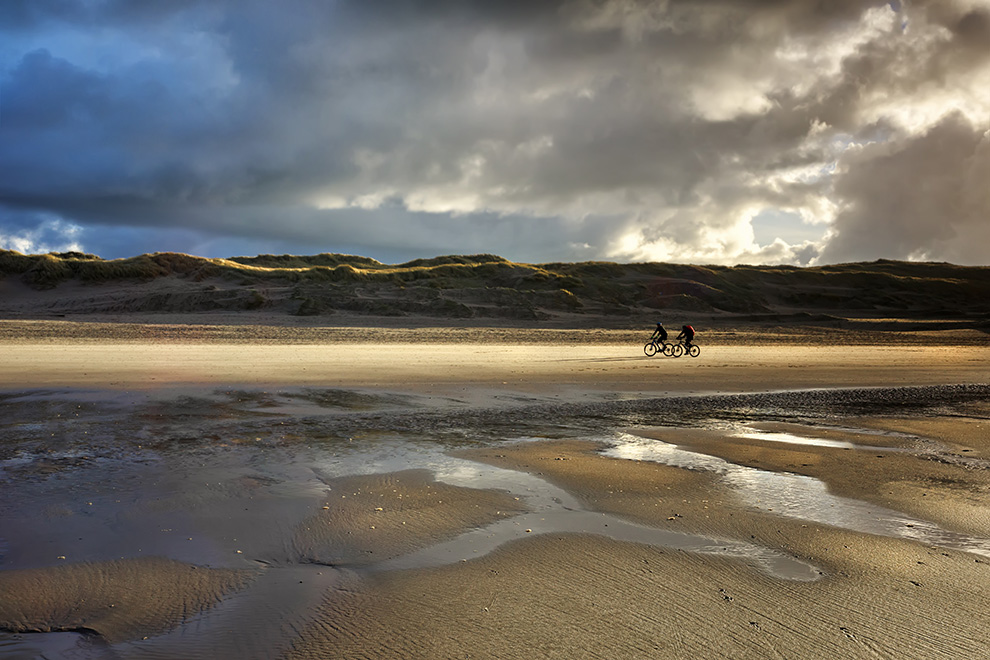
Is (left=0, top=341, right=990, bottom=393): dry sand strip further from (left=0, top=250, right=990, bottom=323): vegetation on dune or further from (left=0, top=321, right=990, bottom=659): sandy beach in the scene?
(left=0, top=250, right=990, bottom=323): vegetation on dune

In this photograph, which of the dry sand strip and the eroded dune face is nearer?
the eroded dune face

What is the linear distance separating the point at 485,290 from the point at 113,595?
58089 mm

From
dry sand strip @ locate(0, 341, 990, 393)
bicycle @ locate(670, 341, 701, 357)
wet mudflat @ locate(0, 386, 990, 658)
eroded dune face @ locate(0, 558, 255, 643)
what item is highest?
bicycle @ locate(670, 341, 701, 357)

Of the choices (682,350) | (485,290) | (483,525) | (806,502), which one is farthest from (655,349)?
(485,290)

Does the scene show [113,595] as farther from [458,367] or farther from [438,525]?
[458,367]

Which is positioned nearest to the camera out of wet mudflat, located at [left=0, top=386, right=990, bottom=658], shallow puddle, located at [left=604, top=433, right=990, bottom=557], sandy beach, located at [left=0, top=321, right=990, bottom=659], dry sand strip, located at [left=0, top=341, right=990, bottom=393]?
sandy beach, located at [left=0, top=321, right=990, bottom=659]

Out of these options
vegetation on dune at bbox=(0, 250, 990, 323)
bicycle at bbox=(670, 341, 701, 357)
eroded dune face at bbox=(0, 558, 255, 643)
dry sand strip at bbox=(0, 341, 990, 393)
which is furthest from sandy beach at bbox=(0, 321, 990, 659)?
vegetation on dune at bbox=(0, 250, 990, 323)

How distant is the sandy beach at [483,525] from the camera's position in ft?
12.7

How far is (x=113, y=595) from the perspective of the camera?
4.32 metres

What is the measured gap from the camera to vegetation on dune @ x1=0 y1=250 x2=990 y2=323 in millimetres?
53062

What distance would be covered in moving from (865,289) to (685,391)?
92.0m

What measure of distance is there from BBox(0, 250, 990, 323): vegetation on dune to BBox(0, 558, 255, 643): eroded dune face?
4445 cm

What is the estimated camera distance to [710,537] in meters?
5.50

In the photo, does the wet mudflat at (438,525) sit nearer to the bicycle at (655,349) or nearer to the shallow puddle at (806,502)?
the shallow puddle at (806,502)
